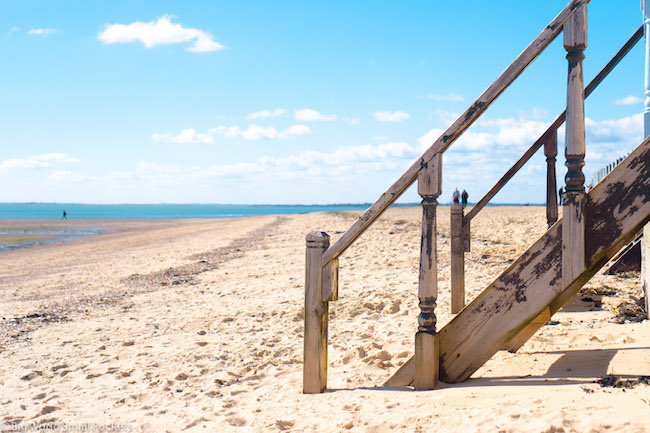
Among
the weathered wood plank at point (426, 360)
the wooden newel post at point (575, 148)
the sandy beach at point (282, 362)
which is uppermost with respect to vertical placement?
the wooden newel post at point (575, 148)

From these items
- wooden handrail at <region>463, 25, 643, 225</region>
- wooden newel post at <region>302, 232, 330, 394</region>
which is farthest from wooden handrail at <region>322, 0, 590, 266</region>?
wooden handrail at <region>463, 25, 643, 225</region>

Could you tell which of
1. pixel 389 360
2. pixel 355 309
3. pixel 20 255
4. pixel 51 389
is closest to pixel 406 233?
pixel 355 309

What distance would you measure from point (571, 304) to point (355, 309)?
8.45 feet

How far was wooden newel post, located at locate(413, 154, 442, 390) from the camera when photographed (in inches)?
115

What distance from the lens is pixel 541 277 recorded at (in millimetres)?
2789

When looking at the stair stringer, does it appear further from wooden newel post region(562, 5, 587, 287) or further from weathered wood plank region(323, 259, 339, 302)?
weathered wood plank region(323, 259, 339, 302)

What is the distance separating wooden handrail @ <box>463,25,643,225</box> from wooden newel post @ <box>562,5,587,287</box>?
1.93m

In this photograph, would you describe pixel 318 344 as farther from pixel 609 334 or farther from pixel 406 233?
pixel 406 233

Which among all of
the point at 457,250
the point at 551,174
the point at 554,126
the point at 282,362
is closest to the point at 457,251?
the point at 457,250

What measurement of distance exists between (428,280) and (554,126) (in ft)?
8.51

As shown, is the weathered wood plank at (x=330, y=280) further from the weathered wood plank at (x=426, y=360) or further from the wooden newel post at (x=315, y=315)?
the weathered wood plank at (x=426, y=360)

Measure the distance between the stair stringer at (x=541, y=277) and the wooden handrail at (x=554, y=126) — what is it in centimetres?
193

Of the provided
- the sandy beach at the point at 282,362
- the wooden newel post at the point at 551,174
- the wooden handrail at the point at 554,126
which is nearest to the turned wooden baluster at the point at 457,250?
the wooden handrail at the point at 554,126

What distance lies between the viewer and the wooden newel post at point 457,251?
16.6 ft
